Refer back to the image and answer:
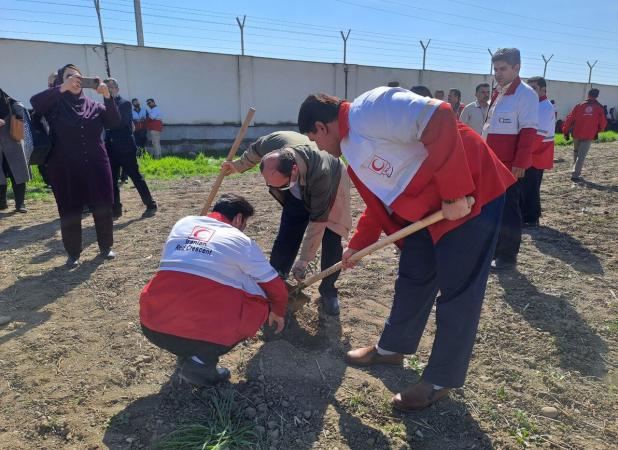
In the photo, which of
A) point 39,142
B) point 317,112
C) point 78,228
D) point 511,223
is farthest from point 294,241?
point 39,142

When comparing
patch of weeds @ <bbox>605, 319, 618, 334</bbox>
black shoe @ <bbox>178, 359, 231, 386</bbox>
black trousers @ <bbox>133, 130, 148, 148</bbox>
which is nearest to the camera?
black shoe @ <bbox>178, 359, 231, 386</bbox>

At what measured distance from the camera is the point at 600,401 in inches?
97.9

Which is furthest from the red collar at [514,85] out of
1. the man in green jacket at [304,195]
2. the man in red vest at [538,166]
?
the man in green jacket at [304,195]

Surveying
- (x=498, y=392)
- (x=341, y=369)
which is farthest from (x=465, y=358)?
(x=341, y=369)

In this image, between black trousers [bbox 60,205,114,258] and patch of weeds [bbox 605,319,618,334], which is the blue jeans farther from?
black trousers [bbox 60,205,114,258]

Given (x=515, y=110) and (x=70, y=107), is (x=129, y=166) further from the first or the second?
(x=515, y=110)

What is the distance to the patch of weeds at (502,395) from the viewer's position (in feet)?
8.27

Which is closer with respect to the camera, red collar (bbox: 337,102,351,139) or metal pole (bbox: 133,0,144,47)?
red collar (bbox: 337,102,351,139)

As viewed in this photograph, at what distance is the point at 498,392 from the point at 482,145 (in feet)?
4.53

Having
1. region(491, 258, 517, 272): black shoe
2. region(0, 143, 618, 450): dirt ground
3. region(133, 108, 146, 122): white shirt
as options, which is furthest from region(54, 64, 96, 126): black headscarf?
region(133, 108, 146, 122): white shirt

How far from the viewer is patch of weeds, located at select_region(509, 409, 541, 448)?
2.23 m

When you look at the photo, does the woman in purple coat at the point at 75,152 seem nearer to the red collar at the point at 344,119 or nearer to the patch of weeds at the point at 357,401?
the red collar at the point at 344,119

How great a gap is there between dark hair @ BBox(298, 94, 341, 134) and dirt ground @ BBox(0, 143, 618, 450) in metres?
1.42

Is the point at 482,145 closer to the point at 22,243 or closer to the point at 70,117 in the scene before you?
the point at 70,117
